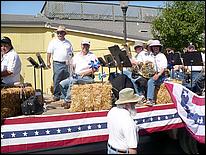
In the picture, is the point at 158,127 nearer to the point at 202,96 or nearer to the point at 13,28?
the point at 202,96

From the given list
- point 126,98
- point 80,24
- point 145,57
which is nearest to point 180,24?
point 80,24

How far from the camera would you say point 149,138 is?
21.5 feet

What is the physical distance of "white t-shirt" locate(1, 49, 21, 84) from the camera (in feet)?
16.7

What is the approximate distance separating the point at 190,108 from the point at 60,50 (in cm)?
241

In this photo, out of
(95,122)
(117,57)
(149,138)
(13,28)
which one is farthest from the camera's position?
(13,28)

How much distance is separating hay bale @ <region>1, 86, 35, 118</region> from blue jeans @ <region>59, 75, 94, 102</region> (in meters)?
0.80

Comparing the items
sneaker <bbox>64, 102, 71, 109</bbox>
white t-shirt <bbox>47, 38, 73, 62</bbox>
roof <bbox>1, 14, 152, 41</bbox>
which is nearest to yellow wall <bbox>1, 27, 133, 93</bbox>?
roof <bbox>1, 14, 152, 41</bbox>

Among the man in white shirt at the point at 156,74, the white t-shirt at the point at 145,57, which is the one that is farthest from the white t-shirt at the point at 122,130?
the white t-shirt at the point at 145,57

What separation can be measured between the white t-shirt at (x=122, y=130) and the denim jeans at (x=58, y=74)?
2.79 m

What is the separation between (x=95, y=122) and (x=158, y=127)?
3.77ft

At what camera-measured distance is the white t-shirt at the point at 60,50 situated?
21.6ft

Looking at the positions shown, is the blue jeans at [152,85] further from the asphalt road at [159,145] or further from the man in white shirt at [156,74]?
the asphalt road at [159,145]

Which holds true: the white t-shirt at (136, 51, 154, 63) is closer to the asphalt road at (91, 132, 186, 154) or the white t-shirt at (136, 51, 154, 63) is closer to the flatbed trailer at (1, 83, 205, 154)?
the flatbed trailer at (1, 83, 205, 154)

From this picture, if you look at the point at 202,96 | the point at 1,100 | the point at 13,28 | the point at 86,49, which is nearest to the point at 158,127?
the point at 202,96
